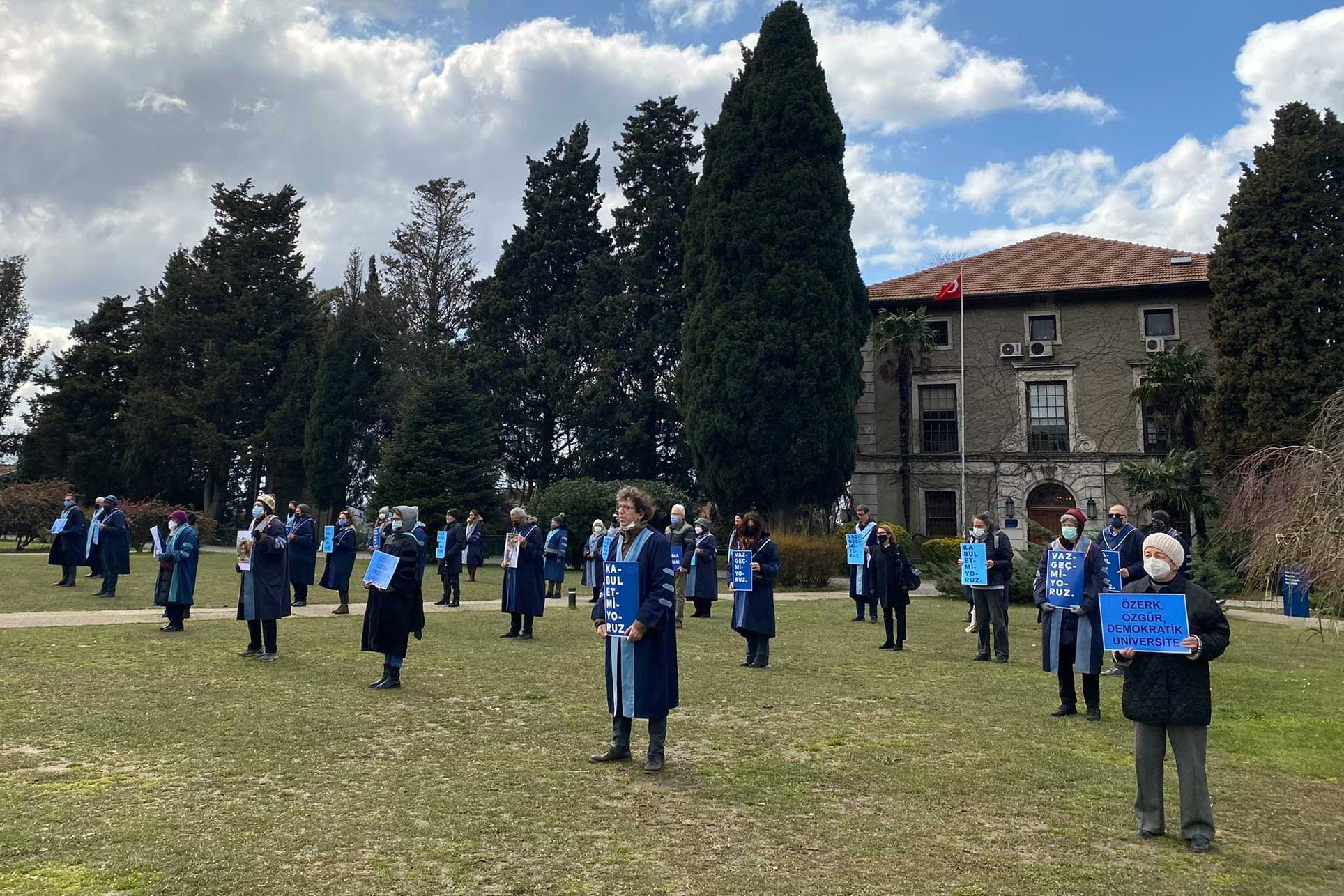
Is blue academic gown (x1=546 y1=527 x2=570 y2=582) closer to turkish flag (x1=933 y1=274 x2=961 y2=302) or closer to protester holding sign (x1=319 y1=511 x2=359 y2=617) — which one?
protester holding sign (x1=319 y1=511 x2=359 y2=617)

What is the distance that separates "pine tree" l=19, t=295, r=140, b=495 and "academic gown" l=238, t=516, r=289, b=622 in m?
47.1

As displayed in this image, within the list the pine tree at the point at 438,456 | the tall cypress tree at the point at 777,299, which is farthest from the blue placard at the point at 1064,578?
the pine tree at the point at 438,456

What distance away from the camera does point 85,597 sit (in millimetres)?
18812

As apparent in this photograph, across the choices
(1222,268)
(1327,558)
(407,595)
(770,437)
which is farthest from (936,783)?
(1222,268)

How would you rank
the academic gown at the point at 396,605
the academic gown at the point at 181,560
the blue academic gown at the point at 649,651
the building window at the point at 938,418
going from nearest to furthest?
the blue academic gown at the point at 649,651, the academic gown at the point at 396,605, the academic gown at the point at 181,560, the building window at the point at 938,418

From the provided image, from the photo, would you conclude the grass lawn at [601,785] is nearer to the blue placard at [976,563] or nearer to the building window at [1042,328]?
the blue placard at [976,563]

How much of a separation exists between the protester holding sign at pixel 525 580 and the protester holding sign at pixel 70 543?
12.4m

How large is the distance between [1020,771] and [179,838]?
5.65 meters

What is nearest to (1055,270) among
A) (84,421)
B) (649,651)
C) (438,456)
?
(438,456)

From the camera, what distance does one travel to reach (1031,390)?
127ft

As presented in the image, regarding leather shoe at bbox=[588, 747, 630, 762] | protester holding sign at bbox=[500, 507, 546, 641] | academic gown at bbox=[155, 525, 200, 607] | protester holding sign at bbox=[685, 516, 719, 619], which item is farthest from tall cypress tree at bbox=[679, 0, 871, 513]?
leather shoe at bbox=[588, 747, 630, 762]

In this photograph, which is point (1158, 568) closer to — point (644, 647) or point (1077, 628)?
point (644, 647)

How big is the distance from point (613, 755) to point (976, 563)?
23.0 ft

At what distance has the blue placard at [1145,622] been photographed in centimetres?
541
